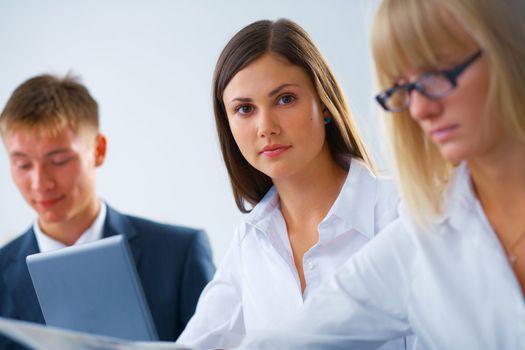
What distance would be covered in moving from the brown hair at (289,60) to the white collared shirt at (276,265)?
0.11 meters

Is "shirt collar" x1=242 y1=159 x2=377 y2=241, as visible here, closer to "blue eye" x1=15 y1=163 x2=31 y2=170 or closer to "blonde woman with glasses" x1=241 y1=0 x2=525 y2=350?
"blonde woman with glasses" x1=241 y1=0 x2=525 y2=350

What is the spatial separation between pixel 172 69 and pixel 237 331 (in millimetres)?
2874

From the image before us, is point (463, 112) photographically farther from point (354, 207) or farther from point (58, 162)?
point (58, 162)

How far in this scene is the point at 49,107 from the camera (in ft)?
10.3

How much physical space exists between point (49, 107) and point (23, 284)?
2.49ft

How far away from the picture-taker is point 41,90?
327cm

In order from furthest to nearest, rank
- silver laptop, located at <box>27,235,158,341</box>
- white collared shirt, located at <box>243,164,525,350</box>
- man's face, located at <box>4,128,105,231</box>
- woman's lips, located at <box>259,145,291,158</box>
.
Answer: man's face, located at <box>4,128,105,231</box> → woman's lips, located at <box>259,145,291,158</box> → silver laptop, located at <box>27,235,158,341</box> → white collared shirt, located at <box>243,164,525,350</box>

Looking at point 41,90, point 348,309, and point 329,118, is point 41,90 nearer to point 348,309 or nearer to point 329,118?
point 329,118

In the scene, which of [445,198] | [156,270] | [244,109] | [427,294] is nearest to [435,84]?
[445,198]

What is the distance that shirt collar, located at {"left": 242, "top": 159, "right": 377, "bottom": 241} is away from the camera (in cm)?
239

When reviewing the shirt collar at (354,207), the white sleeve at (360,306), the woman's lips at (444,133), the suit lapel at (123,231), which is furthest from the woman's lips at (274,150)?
the suit lapel at (123,231)

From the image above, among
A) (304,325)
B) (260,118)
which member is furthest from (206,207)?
(304,325)

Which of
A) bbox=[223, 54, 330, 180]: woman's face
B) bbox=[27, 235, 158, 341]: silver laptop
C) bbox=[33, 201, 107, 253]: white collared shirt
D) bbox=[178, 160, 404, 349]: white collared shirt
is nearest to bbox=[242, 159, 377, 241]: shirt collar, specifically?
bbox=[178, 160, 404, 349]: white collared shirt

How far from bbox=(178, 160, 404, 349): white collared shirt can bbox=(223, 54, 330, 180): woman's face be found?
0.65 feet
